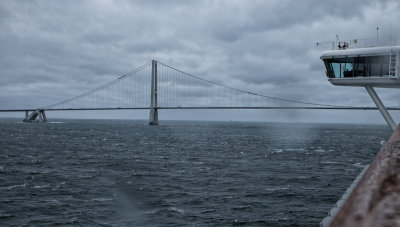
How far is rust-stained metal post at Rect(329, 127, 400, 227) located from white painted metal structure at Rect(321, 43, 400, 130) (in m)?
24.9

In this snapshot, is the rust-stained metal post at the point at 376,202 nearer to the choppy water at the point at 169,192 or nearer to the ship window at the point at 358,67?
the choppy water at the point at 169,192

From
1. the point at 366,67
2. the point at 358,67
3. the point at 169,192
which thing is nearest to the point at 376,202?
the point at 169,192

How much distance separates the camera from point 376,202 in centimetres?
179

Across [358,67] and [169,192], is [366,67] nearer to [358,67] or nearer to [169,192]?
[358,67]

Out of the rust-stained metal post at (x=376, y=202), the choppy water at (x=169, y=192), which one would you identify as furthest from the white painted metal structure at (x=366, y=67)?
the rust-stained metal post at (x=376, y=202)

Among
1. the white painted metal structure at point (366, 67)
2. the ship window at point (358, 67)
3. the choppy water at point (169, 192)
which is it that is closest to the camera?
the choppy water at point (169, 192)

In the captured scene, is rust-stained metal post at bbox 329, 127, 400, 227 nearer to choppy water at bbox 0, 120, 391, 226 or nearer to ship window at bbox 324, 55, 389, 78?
choppy water at bbox 0, 120, 391, 226

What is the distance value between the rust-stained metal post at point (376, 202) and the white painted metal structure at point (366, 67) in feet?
81.7

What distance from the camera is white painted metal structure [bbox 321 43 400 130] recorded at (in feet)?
79.3

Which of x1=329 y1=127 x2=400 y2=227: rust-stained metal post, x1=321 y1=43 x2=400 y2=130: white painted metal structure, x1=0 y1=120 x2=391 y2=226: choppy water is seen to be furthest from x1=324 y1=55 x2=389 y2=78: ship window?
x1=329 y1=127 x2=400 y2=227: rust-stained metal post

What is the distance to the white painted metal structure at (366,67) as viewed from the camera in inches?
952

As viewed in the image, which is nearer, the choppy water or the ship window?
the choppy water

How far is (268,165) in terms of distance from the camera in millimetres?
→ 42781

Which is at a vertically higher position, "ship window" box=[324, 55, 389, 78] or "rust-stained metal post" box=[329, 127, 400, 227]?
"ship window" box=[324, 55, 389, 78]
